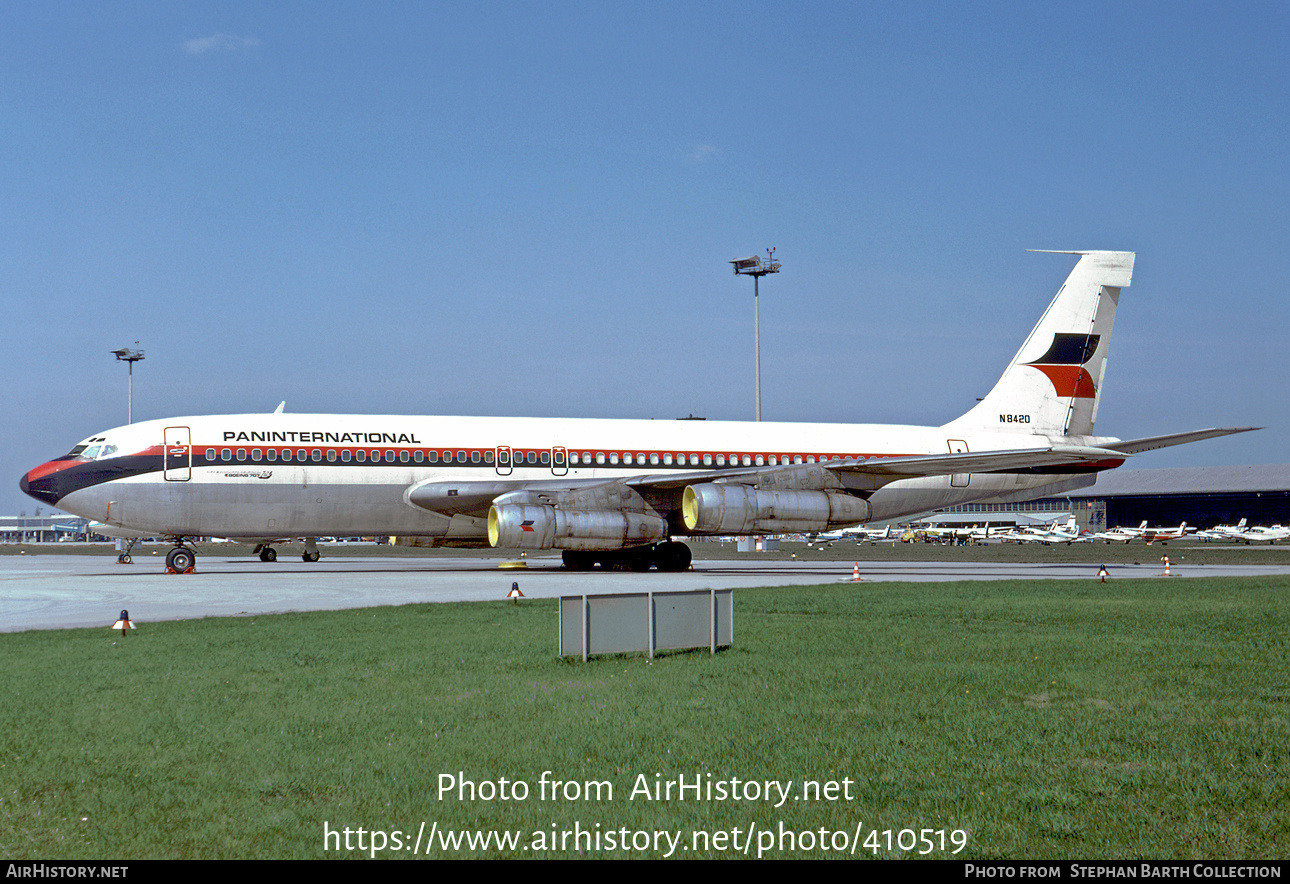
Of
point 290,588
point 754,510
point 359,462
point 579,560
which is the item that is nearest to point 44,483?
point 359,462

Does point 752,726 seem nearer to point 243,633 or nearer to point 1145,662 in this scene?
point 1145,662

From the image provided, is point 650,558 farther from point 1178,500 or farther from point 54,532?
point 54,532

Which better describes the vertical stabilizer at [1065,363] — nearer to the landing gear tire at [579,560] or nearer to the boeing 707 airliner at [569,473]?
the boeing 707 airliner at [569,473]

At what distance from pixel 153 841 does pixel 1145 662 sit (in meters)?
10.1

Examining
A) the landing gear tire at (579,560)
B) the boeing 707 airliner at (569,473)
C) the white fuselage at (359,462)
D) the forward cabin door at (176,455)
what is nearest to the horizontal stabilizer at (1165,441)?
the boeing 707 airliner at (569,473)

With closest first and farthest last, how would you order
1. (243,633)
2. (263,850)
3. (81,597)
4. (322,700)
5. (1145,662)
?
1. (263,850)
2. (322,700)
3. (1145,662)
4. (243,633)
5. (81,597)

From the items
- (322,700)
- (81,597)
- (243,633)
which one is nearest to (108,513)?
(81,597)

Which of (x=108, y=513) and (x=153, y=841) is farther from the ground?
(x=108, y=513)

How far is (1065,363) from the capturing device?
38719mm

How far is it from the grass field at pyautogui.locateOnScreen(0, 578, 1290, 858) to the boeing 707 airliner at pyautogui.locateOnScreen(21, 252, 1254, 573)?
55.5 feet

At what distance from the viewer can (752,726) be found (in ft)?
30.8

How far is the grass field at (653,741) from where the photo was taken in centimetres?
661

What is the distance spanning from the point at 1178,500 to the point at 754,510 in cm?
10850
